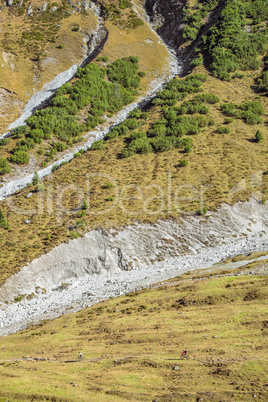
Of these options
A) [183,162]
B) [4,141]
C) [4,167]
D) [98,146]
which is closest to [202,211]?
[183,162]

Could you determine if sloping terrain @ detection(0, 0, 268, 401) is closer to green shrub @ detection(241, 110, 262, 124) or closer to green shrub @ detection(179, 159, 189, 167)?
green shrub @ detection(179, 159, 189, 167)

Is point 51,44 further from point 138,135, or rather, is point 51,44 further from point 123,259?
point 123,259

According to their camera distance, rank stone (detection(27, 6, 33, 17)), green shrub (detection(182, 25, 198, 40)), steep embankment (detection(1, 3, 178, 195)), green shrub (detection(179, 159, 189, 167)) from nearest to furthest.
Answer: green shrub (detection(179, 159, 189, 167)) < steep embankment (detection(1, 3, 178, 195)) < green shrub (detection(182, 25, 198, 40)) < stone (detection(27, 6, 33, 17))

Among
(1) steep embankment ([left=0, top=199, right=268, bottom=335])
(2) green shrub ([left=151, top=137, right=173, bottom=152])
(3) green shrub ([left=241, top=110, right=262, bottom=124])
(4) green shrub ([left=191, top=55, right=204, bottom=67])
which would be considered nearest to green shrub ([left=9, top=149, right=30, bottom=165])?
(2) green shrub ([left=151, top=137, right=173, bottom=152])

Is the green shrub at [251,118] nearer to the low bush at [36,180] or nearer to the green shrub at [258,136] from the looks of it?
the green shrub at [258,136]

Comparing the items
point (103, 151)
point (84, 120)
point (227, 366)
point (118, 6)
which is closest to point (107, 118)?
point (84, 120)

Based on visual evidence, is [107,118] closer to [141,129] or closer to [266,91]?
[141,129]
